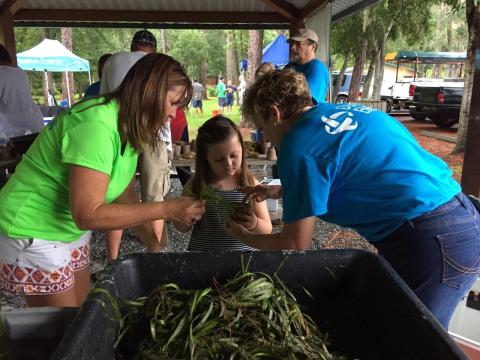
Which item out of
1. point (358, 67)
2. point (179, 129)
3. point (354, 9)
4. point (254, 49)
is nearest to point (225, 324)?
point (179, 129)

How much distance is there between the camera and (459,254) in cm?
159

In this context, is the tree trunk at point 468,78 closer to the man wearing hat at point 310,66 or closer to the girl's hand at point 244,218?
the man wearing hat at point 310,66

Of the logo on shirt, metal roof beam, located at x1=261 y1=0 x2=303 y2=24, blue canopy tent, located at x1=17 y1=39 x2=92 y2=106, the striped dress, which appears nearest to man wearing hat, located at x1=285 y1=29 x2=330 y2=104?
metal roof beam, located at x1=261 y1=0 x2=303 y2=24

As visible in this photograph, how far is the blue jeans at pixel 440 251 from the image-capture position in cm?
157

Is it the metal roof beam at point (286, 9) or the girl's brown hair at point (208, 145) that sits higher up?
the metal roof beam at point (286, 9)

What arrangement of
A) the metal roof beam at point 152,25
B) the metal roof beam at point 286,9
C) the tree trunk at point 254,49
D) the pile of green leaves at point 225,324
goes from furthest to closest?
the tree trunk at point 254,49 < the metal roof beam at point 152,25 < the metal roof beam at point 286,9 < the pile of green leaves at point 225,324

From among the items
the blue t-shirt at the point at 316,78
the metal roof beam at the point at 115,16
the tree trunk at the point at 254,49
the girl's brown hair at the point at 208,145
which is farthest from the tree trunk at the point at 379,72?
the girl's brown hair at the point at 208,145

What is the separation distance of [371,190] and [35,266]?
136 centimetres

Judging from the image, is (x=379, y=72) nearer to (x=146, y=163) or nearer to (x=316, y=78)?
(x=316, y=78)

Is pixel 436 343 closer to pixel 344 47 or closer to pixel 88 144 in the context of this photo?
pixel 88 144

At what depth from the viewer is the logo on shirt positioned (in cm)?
150

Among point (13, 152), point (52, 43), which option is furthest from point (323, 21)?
point (52, 43)

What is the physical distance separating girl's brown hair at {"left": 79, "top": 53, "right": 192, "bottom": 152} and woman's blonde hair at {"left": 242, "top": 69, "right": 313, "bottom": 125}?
1.03 ft

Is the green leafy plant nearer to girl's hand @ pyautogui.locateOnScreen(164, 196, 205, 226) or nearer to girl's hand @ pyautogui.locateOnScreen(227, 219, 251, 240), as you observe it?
girl's hand @ pyautogui.locateOnScreen(164, 196, 205, 226)
